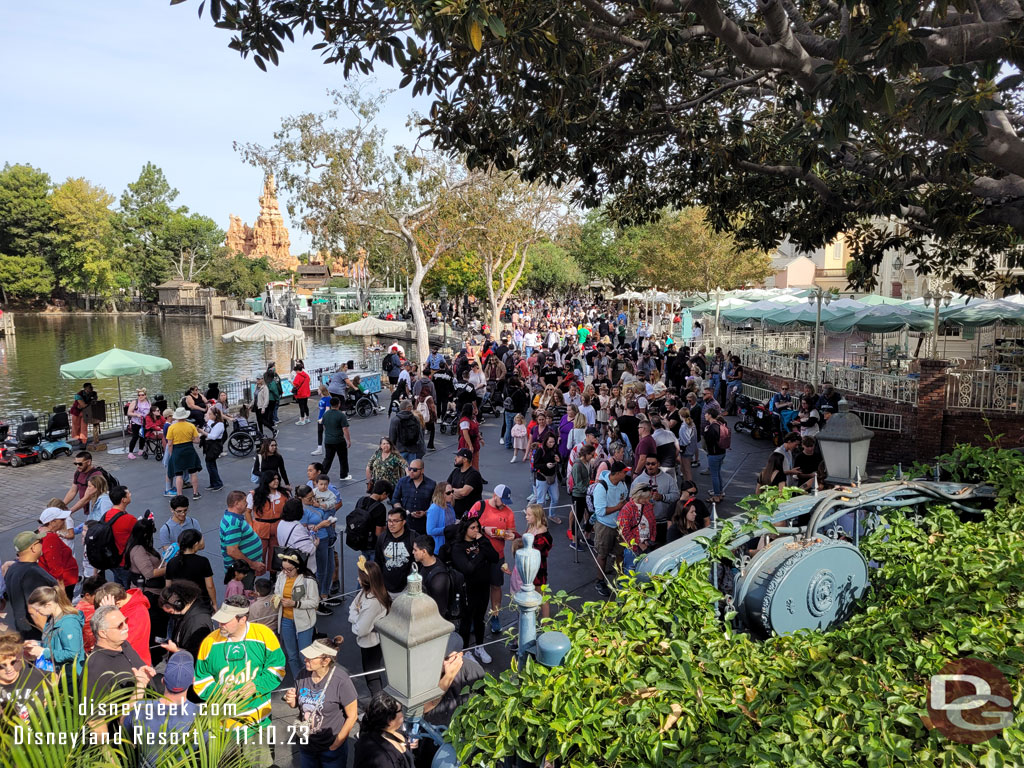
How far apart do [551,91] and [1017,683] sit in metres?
6.66

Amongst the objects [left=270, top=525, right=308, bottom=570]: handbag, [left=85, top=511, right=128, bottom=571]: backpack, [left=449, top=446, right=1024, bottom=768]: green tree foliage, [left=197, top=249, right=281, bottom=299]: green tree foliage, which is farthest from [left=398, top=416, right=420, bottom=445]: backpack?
[left=197, top=249, right=281, bottom=299]: green tree foliage

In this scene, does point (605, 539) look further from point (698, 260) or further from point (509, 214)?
point (698, 260)

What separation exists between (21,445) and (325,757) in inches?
518

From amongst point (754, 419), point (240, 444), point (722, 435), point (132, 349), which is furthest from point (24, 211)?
point (722, 435)

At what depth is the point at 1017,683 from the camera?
321 centimetres

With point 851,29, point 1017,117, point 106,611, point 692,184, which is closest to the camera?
point 106,611

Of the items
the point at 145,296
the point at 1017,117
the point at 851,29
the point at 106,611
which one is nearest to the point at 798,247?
the point at 1017,117

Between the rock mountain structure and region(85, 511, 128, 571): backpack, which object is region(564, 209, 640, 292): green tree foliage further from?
the rock mountain structure

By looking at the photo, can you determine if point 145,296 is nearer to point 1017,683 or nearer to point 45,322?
point 45,322

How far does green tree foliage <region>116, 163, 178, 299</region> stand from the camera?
81.2 metres

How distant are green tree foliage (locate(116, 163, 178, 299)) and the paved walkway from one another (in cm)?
7440

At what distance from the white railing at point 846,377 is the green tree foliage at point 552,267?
43.5m

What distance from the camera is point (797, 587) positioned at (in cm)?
435

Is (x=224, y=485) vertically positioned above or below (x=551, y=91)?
→ below
